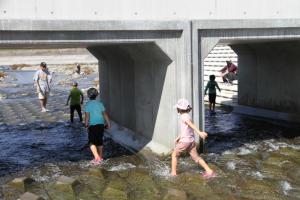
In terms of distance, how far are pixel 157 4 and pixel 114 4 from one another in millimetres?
1075

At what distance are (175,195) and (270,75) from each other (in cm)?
944

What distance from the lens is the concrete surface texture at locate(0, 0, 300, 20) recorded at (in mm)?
9016

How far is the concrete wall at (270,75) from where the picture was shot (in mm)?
14961

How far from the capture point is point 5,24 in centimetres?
867

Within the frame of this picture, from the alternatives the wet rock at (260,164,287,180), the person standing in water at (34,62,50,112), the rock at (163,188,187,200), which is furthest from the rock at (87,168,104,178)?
the person standing in water at (34,62,50,112)

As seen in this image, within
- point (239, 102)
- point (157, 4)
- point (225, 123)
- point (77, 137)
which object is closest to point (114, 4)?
point (157, 4)

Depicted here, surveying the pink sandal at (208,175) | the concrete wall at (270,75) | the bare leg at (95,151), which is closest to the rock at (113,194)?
the pink sandal at (208,175)

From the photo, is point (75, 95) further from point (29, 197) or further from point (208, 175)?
point (29, 197)

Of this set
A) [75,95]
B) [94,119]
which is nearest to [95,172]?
[94,119]

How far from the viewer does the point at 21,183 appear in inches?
339

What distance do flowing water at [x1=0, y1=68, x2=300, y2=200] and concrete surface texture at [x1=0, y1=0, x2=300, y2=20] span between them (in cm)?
355

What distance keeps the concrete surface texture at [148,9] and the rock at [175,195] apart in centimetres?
424

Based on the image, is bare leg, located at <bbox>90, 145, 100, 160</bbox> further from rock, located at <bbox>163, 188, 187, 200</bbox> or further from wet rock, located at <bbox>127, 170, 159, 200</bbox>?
rock, located at <bbox>163, 188, 187, 200</bbox>

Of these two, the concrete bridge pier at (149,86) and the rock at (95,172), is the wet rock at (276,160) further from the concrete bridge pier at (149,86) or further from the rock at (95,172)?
the rock at (95,172)
